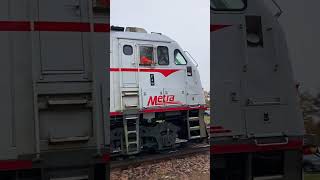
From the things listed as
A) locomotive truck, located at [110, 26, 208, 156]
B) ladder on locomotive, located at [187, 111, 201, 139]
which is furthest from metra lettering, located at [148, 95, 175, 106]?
ladder on locomotive, located at [187, 111, 201, 139]

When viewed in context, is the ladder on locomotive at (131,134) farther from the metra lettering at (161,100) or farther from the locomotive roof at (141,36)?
the locomotive roof at (141,36)

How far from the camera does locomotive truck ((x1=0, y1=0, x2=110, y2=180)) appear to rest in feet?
6.97

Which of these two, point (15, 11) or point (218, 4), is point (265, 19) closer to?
point (218, 4)

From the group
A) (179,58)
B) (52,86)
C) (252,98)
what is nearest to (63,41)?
(52,86)

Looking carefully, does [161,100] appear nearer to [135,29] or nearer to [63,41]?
[135,29]

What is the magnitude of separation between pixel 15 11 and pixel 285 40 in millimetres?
1476

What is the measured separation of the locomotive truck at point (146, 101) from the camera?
7.28 feet

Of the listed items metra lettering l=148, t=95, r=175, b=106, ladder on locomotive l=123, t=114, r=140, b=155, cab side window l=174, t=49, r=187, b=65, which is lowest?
ladder on locomotive l=123, t=114, r=140, b=155

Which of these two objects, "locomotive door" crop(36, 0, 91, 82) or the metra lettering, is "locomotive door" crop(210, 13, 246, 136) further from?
"locomotive door" crop(36, 0, 91, 82)

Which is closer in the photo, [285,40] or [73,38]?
[73,38]

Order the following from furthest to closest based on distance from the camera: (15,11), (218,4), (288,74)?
(288,74) → (218,4) → (15,11)

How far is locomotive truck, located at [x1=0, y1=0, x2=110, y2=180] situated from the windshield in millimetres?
583

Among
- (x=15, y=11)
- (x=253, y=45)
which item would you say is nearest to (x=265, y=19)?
(x=253, y=45)

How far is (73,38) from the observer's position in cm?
218
